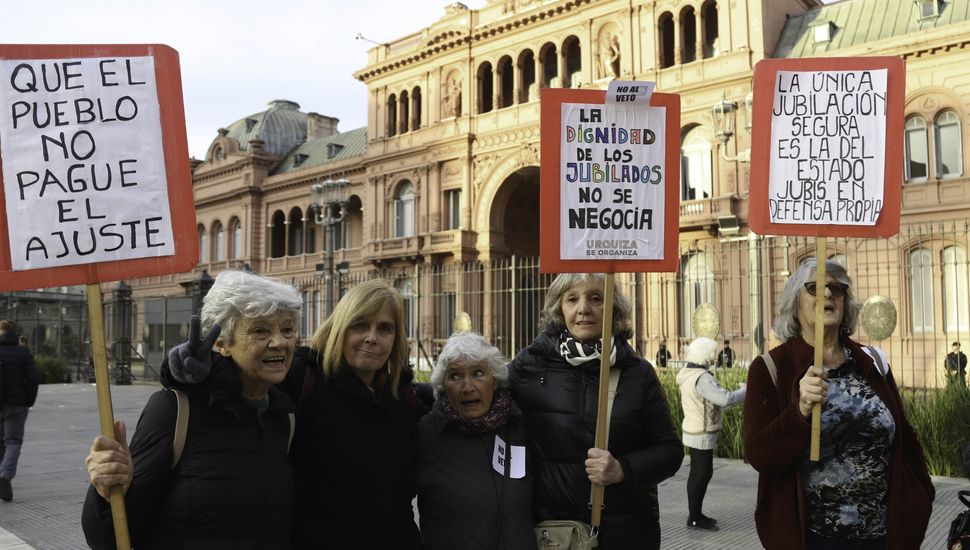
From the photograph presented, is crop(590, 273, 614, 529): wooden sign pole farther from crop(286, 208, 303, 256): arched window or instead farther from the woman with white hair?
crop(286, 208, 303, 256): arched window

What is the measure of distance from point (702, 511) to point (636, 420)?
407 cm

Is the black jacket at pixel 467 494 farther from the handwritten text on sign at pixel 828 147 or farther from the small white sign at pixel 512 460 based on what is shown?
the handwritten text on sign at pixel 828 147

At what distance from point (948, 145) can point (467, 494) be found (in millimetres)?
21815

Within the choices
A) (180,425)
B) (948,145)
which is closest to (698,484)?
(180,425)

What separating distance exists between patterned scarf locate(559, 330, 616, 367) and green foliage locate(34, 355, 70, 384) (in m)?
26.1

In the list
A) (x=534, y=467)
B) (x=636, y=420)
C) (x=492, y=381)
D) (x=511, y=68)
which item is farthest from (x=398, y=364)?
(x=511, y=68)

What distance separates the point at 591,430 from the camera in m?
2.79

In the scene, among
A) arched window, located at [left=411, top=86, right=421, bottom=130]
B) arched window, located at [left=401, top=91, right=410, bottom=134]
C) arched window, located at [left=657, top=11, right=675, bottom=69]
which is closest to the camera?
arched window, located at [left=657, top=11, right=675, bottom=69]

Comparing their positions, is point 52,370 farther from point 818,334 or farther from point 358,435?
point 818,334

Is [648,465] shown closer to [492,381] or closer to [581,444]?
[581,444]

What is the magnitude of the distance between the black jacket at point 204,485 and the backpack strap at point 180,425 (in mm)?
14

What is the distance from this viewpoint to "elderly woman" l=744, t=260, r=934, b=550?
2.69m

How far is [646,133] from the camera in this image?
332 centimetres

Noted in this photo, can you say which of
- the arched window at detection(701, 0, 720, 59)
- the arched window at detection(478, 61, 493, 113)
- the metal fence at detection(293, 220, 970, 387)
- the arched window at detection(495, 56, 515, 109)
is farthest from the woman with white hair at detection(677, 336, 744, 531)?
the arched window at detection(478, 61, 493, 113)
